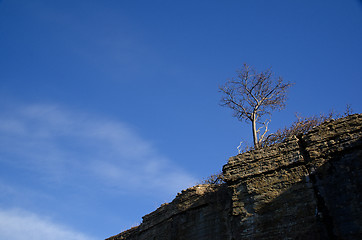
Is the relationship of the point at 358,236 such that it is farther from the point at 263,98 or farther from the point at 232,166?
the point at 263,98

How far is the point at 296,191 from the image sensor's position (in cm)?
652

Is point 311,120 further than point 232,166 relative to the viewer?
Yes

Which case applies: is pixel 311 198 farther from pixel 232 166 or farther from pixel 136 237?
pixel 136 237

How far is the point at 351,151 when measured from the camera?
624cm

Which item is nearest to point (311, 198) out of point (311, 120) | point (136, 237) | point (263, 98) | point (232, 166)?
point (232, 166)

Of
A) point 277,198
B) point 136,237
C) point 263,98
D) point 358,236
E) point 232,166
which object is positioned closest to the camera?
point 358,236

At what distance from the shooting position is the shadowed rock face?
5902mm

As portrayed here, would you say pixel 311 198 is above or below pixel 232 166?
below

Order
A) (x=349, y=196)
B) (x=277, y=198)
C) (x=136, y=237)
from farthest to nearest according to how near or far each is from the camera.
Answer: (x=136, y=237) < (x=277, y=198) < (x=349, y=196)

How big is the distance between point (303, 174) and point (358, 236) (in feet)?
5.00

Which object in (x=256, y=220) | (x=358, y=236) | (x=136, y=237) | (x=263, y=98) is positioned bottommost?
(x=358, y=236)

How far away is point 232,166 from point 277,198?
4.48 feet

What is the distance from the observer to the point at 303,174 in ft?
21.7

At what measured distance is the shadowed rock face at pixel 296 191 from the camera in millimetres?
5902
